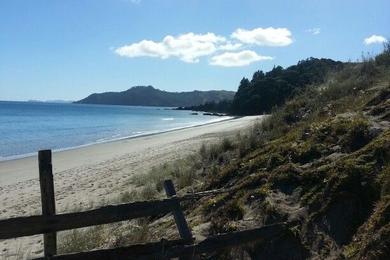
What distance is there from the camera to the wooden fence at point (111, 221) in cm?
500

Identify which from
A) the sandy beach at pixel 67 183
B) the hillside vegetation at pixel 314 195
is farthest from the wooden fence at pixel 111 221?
the sandy beach at pixel 67 183

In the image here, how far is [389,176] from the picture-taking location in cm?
568

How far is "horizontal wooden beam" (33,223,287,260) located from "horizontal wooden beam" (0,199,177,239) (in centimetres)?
31

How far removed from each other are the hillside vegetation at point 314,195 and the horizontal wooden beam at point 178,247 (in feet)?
0.37

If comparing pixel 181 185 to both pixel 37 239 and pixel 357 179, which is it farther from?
pixel 357 179

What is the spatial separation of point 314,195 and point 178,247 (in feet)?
6.22

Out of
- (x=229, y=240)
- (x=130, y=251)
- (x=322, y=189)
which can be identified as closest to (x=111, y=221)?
(x=130, y=251)

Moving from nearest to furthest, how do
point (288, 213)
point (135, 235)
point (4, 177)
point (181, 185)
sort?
point (288, 213)
point (135, 235)
point (181, 185)
point (4, 177)

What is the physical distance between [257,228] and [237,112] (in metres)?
80.7

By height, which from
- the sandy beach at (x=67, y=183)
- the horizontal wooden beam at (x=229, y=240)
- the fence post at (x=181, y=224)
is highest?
the fence post at (x=181, y=224)

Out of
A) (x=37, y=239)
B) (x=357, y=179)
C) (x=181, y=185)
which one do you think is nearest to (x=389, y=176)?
(x=357, y=179)

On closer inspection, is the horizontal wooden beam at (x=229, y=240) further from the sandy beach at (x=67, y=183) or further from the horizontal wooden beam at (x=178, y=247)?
the sandy beach at (x=67, y=183)

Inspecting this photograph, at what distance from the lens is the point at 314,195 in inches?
243

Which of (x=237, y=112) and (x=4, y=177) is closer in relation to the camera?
(x=4, y=177)
